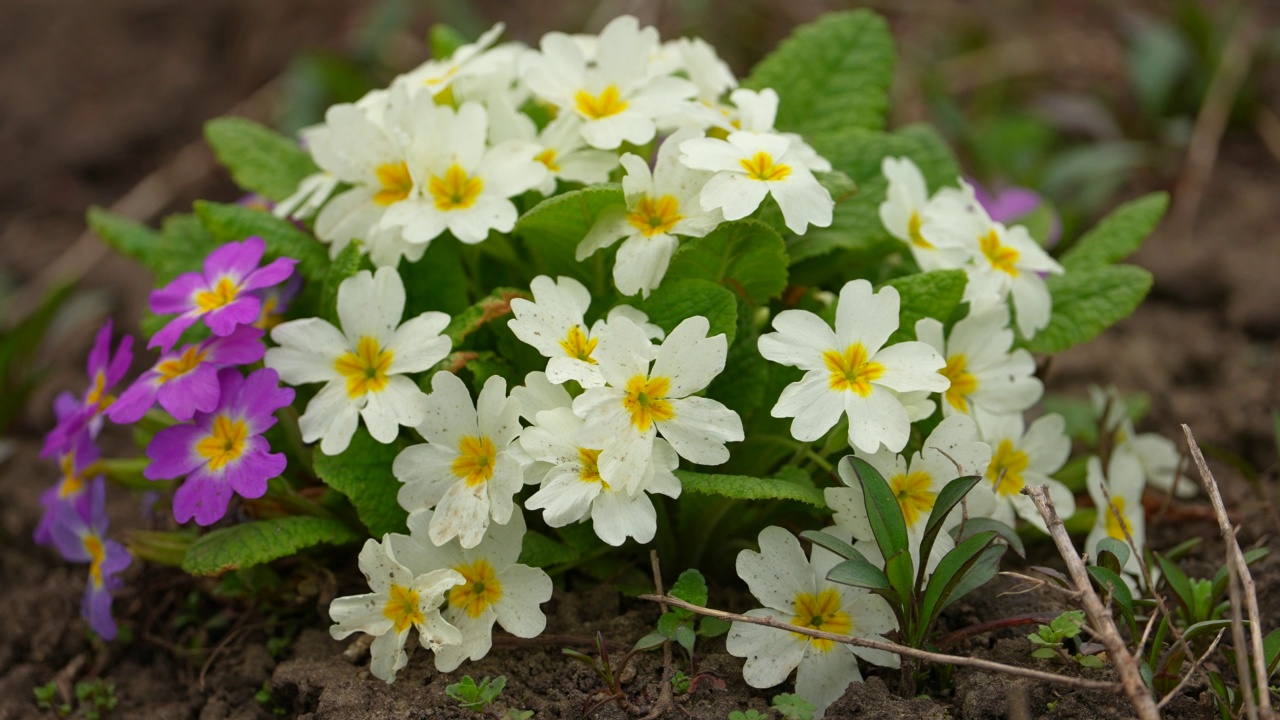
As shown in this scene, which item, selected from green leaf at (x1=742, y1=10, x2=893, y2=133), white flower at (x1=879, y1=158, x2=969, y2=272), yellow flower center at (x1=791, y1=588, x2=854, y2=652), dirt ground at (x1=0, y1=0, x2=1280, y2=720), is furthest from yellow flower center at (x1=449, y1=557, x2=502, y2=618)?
green leaf at (x1=742, y1=10, x2=893, y2=133)

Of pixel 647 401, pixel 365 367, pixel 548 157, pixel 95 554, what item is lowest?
pixel 95 554

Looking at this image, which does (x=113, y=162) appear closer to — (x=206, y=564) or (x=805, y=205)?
(x=206, y=564)

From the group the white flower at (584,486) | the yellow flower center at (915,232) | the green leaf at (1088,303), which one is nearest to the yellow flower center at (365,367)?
the white flower at (584,486)

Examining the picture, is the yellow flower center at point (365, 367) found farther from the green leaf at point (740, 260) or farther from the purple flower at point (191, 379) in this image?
the green leaf at point (740, 260)

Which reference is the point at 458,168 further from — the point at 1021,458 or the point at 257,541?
the point at 1021,458

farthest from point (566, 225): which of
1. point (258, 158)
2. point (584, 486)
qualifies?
point (258, 158)

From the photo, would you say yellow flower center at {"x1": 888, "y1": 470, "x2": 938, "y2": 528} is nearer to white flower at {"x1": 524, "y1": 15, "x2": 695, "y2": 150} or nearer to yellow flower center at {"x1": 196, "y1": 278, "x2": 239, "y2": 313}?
white flower at {"x1": 524, "y1": 15, "x2": 695, "y2": 150}

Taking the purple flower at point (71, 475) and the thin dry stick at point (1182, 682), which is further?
the purple flower at point (71, 475)
